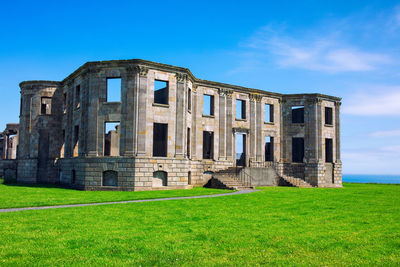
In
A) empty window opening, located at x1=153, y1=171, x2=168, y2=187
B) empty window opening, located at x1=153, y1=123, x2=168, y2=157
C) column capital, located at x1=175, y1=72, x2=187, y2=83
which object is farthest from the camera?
empty window opening, located at x1=153, y1=123, x2=168, y2=157

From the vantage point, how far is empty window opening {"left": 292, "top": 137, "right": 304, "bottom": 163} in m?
38.8

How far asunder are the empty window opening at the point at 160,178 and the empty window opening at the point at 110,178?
117 inches

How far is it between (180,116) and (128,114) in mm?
4339

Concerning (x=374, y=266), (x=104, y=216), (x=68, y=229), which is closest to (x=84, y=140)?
(x=104, y=216)

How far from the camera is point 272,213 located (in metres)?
13.6

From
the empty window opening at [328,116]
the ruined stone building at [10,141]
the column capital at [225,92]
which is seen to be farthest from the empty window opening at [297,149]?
the ruined stone building at [10,141]

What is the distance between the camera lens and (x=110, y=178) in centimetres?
2620

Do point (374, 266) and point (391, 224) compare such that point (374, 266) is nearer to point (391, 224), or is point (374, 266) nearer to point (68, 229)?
point (391, 224)

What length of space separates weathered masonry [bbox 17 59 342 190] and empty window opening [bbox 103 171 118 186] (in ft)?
0.25

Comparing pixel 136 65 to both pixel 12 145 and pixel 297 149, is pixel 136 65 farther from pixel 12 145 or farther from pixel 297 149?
pixel 12 145

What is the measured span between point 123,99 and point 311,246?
2124cm

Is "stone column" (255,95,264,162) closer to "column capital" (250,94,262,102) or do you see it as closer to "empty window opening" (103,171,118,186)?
"column capital" (250,94,262,102)

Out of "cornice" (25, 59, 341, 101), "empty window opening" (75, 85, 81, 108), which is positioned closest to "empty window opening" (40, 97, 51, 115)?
"cornice" (25, 59, 341, 101)

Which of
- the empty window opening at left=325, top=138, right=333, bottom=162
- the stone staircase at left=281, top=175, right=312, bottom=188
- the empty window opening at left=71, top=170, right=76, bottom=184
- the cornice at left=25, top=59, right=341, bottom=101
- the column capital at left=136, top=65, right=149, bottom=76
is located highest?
the cornice at left=25, top=59, right=341, bottom=101
